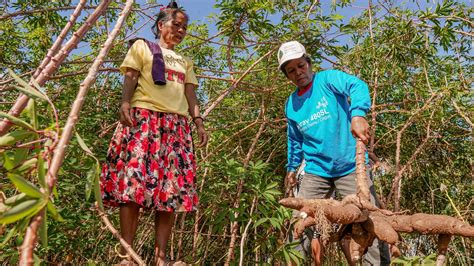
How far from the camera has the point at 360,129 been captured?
1880mm

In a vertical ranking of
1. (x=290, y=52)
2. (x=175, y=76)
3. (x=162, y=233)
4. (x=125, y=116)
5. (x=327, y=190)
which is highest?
(x=290, y=52)

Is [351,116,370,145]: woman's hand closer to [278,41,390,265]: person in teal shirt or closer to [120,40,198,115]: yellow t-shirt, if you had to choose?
[278,41,390,265]: person in teal shirt

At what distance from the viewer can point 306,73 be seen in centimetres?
253

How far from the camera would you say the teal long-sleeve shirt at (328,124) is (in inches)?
94.7

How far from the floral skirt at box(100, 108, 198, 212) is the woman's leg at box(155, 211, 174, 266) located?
0.25 ft

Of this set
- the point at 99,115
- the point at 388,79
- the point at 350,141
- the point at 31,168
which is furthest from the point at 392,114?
the point at 31,168

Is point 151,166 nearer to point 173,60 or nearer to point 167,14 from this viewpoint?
point 173,60

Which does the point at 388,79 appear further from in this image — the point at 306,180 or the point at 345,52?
the point at 306,180

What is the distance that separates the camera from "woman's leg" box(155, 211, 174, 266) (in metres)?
1.96

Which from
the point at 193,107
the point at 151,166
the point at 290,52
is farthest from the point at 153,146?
the point at 290,52

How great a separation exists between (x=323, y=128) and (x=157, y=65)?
945mm

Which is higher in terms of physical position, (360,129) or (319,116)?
(319,116)

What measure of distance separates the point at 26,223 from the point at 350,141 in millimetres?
1987

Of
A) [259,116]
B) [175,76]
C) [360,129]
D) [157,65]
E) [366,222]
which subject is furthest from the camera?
[259,116]
